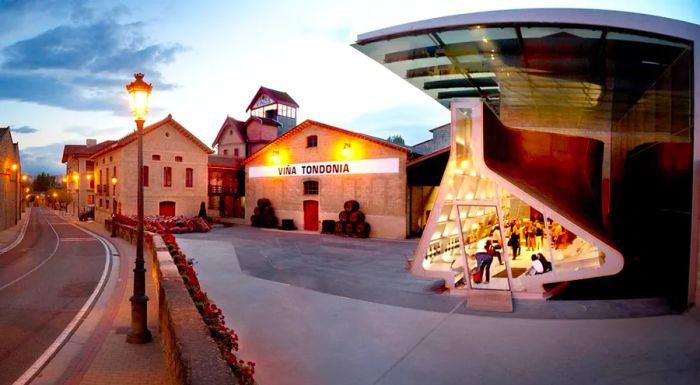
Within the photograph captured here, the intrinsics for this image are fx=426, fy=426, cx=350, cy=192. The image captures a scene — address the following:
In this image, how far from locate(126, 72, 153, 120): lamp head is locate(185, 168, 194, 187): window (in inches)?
1182

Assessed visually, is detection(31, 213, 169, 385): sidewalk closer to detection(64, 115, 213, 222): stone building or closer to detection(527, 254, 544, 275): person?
detection(527, 254, 544, 275): person

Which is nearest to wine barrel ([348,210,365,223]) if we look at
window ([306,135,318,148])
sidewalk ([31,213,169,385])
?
window ([306,135,318,148])

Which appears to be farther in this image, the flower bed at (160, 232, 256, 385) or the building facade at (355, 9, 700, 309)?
the building facade at (355, 9, 700, 309)

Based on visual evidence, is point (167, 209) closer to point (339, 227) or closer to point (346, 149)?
point (339, 227)

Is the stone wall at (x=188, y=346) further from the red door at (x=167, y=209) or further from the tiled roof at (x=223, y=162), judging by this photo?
the tiled roof at (x=223, y=162)

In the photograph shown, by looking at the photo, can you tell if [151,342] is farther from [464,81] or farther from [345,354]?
[464,81]

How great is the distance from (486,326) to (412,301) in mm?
2353

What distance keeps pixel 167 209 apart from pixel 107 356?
3005 centimetres

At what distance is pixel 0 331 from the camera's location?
8.67m

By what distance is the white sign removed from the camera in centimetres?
2469

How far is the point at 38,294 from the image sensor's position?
11812 millimetres

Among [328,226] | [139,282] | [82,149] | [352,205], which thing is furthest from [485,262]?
[82,149]

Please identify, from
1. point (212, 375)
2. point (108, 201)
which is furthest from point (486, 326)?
point (108, 201)

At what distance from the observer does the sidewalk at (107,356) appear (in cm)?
649
